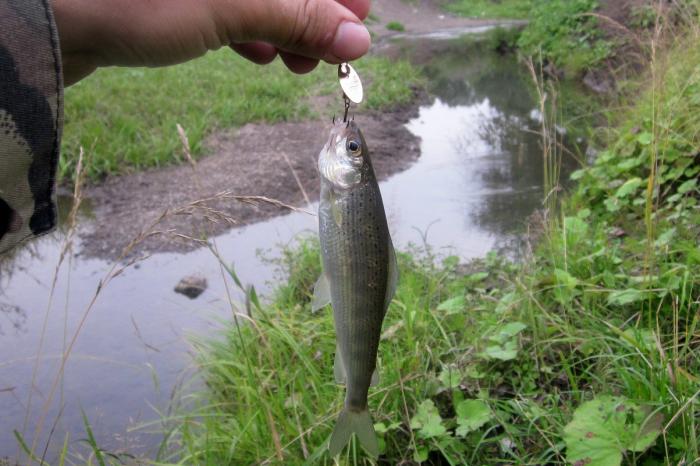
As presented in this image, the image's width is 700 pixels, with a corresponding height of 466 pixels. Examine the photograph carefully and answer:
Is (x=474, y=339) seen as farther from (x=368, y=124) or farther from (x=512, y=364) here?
(x=368, y=124)

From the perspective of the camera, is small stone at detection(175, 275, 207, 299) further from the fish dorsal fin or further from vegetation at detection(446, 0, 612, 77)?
vegetation at detection(446, 0, 612, 77)

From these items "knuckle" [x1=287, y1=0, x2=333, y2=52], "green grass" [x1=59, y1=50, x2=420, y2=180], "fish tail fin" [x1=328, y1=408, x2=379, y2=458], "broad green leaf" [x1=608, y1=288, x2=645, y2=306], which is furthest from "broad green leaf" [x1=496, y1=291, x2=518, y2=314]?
"green grass" [x1=59, y1=50, x2=420, y2=180]

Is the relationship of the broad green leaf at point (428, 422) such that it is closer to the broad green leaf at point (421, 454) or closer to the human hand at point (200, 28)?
the broad green leaf at point (421, 454)

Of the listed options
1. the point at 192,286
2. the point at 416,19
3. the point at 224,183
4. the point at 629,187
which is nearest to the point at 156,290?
the point at 192,286

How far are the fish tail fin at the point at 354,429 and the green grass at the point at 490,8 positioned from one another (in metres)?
29.6

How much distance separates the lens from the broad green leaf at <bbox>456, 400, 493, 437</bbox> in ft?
9.30

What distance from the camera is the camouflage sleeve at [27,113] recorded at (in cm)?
150

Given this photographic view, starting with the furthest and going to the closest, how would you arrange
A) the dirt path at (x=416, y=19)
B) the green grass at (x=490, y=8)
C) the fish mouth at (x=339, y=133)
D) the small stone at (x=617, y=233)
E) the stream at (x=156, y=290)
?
1. the green grass at (x=490, y=8)
2. the dirt path at (x=416, y=19)
3. the small stone at (x=617, y=233)
4. the stream at (x=156, y=290)
5. the fish mouth at (x=339, y=133)

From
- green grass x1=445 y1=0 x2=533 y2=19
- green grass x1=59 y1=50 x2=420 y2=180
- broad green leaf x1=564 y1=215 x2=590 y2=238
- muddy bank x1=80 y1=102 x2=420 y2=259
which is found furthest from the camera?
green grass x1=445 y1=0 x2=533 y2=19

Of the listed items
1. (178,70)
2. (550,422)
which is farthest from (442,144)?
(550,422)

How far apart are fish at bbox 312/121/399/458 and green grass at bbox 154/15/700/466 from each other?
683 millimetres

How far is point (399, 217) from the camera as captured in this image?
22.6 feet

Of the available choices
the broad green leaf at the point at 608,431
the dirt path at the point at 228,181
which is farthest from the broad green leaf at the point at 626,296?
the dirt path at the point at 228,181

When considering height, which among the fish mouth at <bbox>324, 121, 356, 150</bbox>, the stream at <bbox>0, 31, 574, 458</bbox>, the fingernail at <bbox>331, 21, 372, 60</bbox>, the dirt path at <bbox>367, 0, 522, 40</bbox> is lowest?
the dirt path at <bbox>367, 0, 522, 40</bbox>
